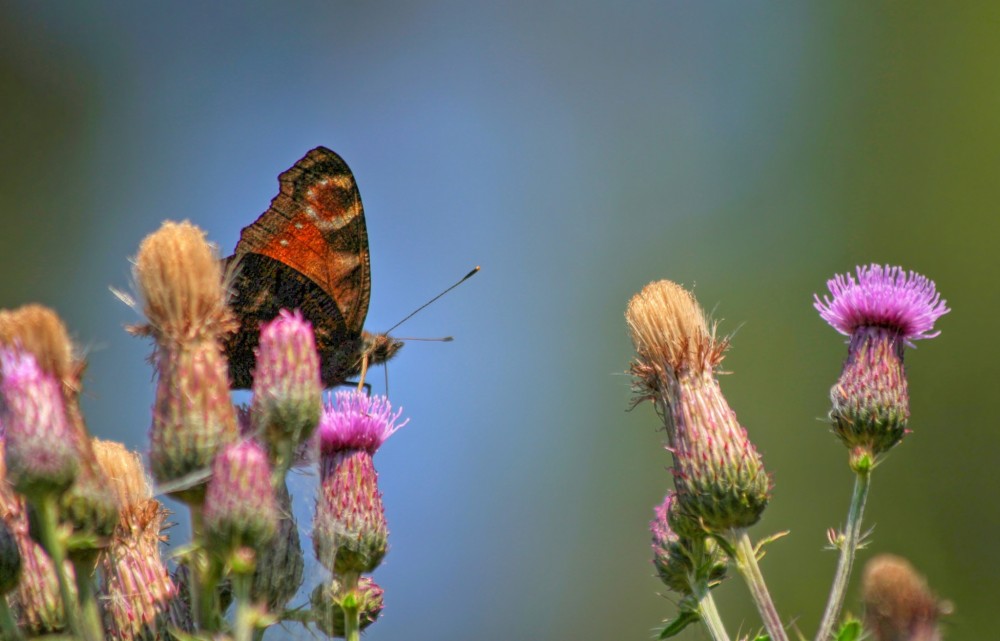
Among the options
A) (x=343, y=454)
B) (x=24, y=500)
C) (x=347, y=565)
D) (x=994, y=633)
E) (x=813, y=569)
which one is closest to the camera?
(x=24, y=500)

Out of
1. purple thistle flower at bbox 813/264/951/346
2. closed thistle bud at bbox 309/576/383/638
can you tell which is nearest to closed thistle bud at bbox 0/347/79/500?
closed thistle bud at bbox 309/576/383/638

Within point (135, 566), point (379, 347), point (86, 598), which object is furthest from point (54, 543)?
point (379, 347)

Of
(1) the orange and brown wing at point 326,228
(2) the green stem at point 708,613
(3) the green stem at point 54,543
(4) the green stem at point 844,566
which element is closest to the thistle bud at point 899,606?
(4) the green stem at point 844,566

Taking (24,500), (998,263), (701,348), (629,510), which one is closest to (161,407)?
(24,500)

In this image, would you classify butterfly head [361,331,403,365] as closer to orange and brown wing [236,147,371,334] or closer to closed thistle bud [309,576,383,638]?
orange and brown wing [236,147,371,334]

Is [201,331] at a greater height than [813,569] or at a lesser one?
lesser

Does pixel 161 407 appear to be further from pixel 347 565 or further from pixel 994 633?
pixel 994 633
